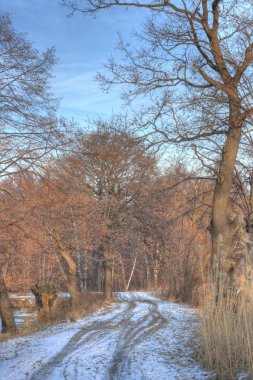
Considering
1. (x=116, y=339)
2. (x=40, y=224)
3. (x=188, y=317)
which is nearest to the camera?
(x=116, y=339)

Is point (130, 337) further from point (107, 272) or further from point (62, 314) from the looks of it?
point (107, 272)

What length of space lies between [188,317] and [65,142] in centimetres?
606

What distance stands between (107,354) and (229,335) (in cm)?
216

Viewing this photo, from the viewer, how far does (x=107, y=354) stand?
7.16 meters

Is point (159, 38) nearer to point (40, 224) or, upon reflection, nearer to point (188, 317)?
point (188, 317)

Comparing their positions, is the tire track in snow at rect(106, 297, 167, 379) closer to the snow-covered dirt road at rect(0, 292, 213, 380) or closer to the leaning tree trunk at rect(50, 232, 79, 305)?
the snow-covered dirt road at rect(0, 292, 213, 380)

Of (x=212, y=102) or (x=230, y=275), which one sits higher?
(x=212, y=102)

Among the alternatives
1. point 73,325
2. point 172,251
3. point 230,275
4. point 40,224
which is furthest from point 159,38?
point 172,251

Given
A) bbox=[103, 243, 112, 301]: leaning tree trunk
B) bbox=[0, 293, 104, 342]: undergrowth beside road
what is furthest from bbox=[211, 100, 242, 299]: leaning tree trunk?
Result: bbox=[103, 243, 112, 301]: leaning tree trunk

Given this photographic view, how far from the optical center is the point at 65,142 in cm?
1102

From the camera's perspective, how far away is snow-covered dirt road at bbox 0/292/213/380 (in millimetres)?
Result: 5961

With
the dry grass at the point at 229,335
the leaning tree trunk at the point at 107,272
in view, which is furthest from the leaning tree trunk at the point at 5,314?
the dry grass at the point at 229,335

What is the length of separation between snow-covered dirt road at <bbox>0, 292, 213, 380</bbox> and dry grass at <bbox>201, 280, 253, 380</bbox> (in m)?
0.27

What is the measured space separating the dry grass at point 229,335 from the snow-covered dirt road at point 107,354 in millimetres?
272
